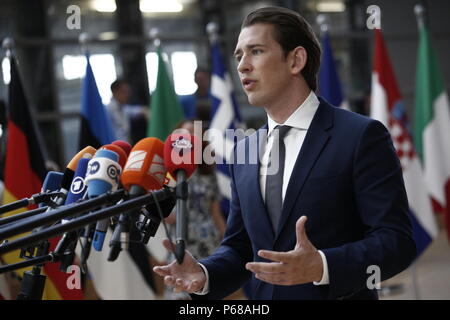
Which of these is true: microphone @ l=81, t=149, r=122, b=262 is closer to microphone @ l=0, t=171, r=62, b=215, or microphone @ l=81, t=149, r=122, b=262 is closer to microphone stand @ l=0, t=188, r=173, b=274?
microphone stand @ l=0, t=188, r=173, b=274

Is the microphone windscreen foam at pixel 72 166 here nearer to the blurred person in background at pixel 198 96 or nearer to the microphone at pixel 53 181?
the microphone at pixel 53 181

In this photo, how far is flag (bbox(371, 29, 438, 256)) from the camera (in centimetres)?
514

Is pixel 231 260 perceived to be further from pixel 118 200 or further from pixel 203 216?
pixel 203 216

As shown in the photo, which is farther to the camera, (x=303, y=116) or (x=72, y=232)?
(x=303, y=116)

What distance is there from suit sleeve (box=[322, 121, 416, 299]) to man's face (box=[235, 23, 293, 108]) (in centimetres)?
Answer: 26

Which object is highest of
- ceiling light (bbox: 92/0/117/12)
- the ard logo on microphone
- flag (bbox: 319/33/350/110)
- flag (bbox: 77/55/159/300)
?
ceiling light (bbox: 92/0/117/12)

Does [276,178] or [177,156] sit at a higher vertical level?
[177,156]

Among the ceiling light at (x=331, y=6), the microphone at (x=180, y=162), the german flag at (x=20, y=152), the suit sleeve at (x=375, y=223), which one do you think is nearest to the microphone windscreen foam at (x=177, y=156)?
the microphone at (x=180, y=162)

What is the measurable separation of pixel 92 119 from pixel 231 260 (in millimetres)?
2898

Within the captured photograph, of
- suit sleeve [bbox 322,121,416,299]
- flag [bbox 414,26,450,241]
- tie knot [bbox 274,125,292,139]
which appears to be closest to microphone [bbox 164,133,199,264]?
suit sleeve [bbox 322,121,416,299]

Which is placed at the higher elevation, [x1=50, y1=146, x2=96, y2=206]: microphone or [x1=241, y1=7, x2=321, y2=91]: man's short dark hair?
[x1=241, y1=7, x2=321, y2=91]: man's short dark hair

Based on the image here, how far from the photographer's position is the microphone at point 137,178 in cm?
132

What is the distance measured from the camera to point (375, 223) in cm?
164

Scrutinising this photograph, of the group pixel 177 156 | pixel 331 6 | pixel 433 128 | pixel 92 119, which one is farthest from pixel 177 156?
pixel 331 6
